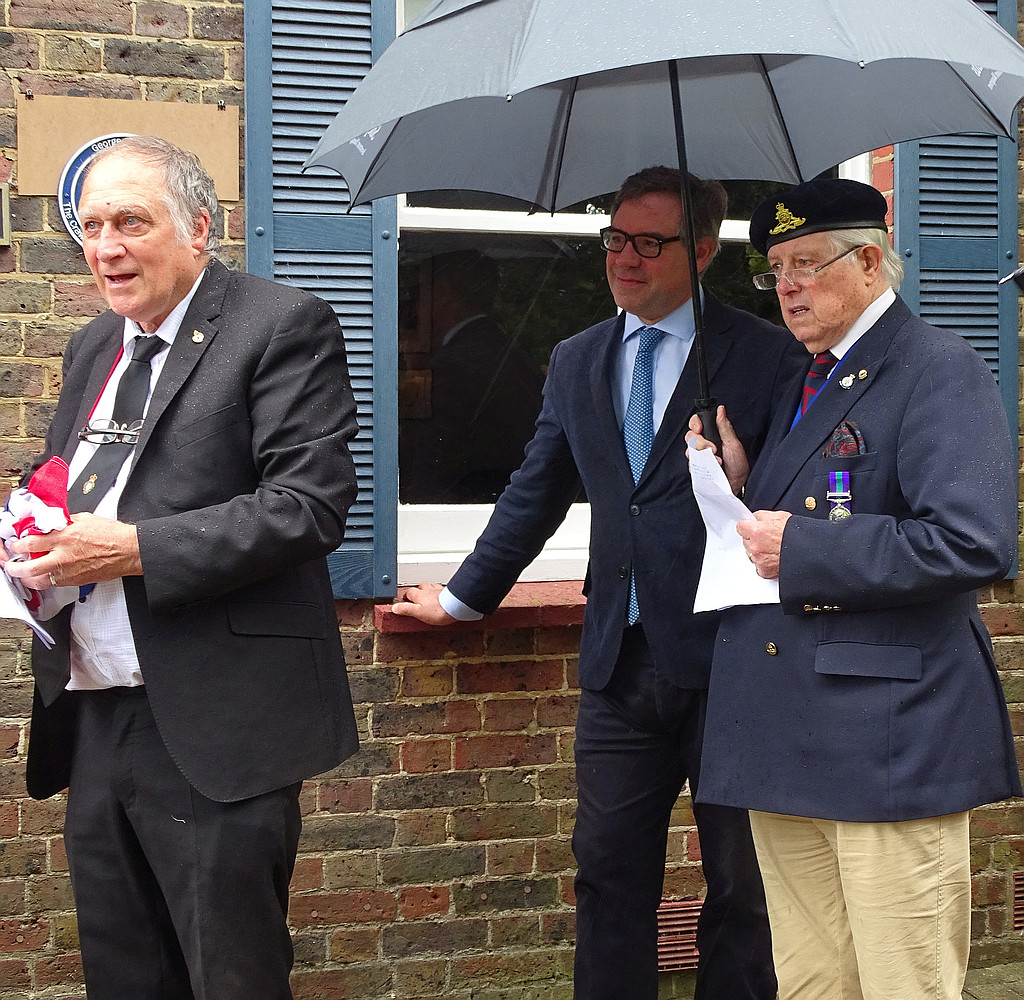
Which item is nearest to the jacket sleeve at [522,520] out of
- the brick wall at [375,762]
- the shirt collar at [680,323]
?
the shirt collar at [680,323]

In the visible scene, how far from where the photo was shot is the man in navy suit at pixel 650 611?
2.80m

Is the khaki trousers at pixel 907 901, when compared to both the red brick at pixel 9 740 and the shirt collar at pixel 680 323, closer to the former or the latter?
the shirt collar at pixel 680 323

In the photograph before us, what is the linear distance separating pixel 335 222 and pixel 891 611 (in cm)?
208

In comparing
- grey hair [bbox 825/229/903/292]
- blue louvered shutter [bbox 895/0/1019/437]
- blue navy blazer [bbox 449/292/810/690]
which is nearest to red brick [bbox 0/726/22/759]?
blue navy blazer [bbox 449/292/810/690]

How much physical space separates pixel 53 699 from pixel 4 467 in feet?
3.98

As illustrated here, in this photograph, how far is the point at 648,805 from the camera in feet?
9.54

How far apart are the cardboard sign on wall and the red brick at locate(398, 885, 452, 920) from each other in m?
2.18

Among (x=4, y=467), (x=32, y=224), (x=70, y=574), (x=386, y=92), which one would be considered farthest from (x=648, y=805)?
(x=32, y=224)

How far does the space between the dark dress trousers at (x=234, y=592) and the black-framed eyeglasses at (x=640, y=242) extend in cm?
75

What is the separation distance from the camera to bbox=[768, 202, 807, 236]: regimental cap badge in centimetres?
236

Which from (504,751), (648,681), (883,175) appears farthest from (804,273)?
(504,751)

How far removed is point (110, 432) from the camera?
240cm

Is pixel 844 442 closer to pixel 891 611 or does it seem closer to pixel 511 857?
pixel 891 611

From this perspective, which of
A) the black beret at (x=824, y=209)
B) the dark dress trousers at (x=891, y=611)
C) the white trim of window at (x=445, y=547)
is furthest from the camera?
the white trim of window at (x=445, y=547)
